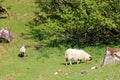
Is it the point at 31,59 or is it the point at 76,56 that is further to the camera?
the point at 31,59

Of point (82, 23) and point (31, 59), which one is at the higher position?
point (82, 23)

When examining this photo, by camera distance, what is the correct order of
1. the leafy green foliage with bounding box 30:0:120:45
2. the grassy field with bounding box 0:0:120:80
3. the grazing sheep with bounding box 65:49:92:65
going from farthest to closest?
the leafy green foliage with bounding box 30:0:120:45 < the grazing sheep with bounding box 65:49:92:65 < the grassy field with bounding box 0:0:120:80

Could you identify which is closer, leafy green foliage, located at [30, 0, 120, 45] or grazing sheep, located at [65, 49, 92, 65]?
grazing sheep, located at [65, 49, 92, 65]

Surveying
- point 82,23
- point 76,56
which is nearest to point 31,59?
point 76,56

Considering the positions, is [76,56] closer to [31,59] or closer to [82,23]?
[31,59]

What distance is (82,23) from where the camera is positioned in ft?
123

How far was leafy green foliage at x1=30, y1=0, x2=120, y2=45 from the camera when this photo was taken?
36.4m

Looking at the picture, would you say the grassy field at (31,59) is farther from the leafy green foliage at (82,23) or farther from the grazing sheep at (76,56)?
the leafy green foliage at (82,23)

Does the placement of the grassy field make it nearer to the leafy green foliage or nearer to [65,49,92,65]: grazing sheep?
[65,49,92,65]: grazing sheep

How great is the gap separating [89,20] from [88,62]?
6.67 m

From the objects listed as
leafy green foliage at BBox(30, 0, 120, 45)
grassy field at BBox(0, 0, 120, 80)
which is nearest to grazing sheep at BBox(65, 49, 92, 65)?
grassy field at BBox(0, 0, 120, 80)

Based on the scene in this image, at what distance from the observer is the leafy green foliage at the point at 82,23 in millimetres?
36438

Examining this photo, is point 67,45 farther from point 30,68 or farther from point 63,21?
point 30,68

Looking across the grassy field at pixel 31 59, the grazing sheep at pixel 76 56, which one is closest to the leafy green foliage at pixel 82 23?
the grassy field at pixel 31 59
